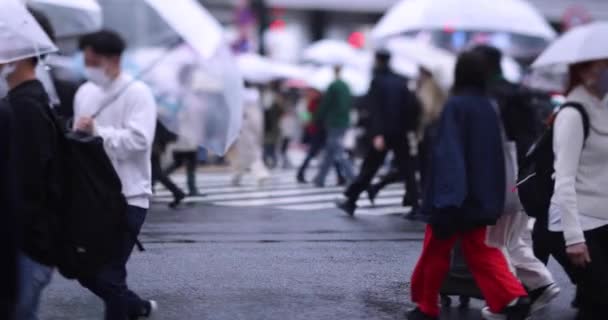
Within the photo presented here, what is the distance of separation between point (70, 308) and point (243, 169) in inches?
396

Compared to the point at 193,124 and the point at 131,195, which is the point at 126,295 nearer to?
the point at 131,195

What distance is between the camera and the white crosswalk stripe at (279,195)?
43.4 ft

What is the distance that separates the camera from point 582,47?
616 cm

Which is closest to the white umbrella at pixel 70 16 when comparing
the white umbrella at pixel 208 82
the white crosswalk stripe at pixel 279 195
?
the white umbrella at pixel 208 82

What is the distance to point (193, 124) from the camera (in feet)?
26.6

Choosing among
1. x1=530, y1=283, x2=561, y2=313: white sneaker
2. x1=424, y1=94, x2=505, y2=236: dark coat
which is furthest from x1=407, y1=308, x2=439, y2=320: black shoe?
x1=530, y1=283, x2=561, y2=313: white sneaker

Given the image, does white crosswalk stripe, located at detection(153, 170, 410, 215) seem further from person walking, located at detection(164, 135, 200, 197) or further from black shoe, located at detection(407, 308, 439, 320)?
black shoe, located at detection(407, 308, 439, 320)

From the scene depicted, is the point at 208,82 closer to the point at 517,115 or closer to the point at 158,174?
the point at 517,115

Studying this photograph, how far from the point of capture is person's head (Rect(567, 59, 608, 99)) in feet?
19.0

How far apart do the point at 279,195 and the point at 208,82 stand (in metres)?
6.77

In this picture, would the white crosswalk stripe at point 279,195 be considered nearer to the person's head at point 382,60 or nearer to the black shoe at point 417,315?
the person's head at point 382,60

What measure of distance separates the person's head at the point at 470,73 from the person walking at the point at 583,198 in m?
0.52

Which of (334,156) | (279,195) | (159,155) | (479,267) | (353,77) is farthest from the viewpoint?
(353,77)

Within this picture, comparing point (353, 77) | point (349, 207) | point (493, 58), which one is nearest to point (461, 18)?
point (349, 207)
